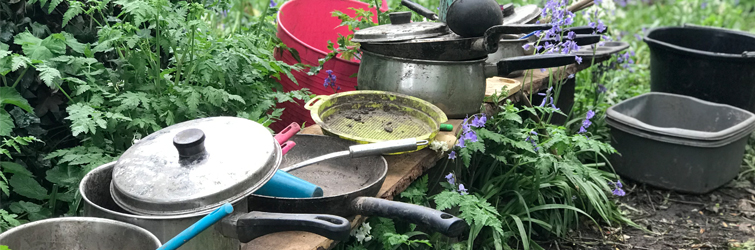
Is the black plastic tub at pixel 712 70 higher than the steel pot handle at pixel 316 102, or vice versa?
the steel pot handle at pixel 316 102

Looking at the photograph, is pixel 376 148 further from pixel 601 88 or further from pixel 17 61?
pixel 601 88

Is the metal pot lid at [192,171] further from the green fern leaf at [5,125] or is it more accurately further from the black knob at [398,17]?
the black knob at [398,17]

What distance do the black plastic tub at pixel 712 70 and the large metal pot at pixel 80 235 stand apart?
127 inches

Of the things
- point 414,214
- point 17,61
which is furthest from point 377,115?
point 17,61

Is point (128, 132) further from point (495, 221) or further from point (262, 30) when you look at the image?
point (495, 221)

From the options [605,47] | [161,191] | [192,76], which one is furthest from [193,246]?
[605,47]

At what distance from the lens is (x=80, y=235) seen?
131cm

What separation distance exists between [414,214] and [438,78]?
0.88 m

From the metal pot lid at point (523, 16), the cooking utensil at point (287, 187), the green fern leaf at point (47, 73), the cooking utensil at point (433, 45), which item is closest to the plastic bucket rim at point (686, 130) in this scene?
the metal pot lid at point (523, 16)

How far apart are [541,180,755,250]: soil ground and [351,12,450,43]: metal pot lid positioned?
1096 mm

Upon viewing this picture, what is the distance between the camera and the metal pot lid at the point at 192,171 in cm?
128

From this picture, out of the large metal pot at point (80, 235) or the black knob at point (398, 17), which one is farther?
the black knob at point (398, 17)

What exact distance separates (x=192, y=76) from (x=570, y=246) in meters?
1.74

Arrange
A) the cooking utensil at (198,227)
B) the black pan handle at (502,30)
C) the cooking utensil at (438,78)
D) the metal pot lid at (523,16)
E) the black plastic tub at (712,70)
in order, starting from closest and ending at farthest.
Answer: the cooking utensil at (198,227) < the black pan handle at (502,30) < the cooking utensil at (438,78) < the metal pot lid at (523,16) < the black plastic tub at (712,70)
